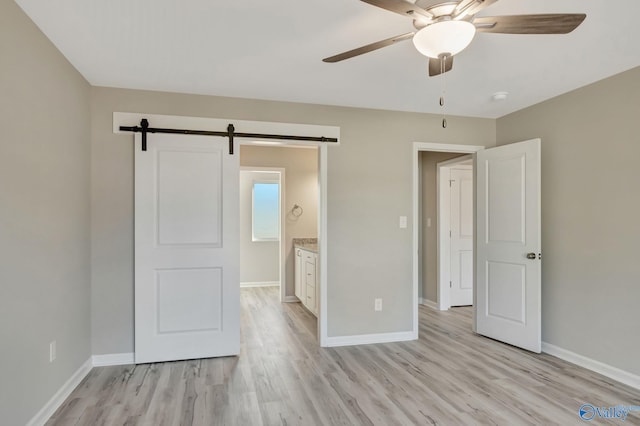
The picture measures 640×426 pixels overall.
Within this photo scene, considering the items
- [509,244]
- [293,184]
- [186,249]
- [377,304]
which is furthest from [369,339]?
[293,184]

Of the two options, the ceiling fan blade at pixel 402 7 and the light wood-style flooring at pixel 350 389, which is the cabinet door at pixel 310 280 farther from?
the ceiling fan blade at pixel 402 7

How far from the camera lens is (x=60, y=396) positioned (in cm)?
249

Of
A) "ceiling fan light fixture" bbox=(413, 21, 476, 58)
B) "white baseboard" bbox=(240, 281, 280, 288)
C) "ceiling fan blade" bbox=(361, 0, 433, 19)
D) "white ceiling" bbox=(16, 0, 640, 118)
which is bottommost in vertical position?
"white baseboard" bbox=(240, 281, 280, 288)

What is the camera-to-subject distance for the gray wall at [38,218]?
6.18 ft

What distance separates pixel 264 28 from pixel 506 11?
4.49ft

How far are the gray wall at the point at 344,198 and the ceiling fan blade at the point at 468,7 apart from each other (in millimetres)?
2166

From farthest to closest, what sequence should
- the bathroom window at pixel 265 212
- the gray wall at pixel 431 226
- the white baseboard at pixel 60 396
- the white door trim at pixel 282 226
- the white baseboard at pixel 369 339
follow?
the bathroom window at pixel 265 212 → the white door trim at pixel 282 226 → the gray wall at pixel 431 226 → the white baseboard at pixel 369 339 → the white baseboard at pixel 60 396

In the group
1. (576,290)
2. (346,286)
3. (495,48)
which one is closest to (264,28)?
(495,48)

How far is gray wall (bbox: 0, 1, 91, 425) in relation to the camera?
6.18 feet

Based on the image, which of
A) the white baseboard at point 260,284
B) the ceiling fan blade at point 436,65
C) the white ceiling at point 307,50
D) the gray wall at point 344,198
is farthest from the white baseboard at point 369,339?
the white baseboard at point 260,284

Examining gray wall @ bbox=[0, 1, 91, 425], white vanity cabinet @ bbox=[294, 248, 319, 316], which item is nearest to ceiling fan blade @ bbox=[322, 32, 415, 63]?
gray wall @ bbox=[0, 1, 91, 425]

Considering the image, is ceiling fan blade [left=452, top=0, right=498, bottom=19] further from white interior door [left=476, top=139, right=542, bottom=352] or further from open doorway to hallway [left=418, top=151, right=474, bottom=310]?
open doorway to hallway [left=418, top=151, right=474, bottom=310]

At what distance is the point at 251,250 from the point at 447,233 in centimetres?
359
